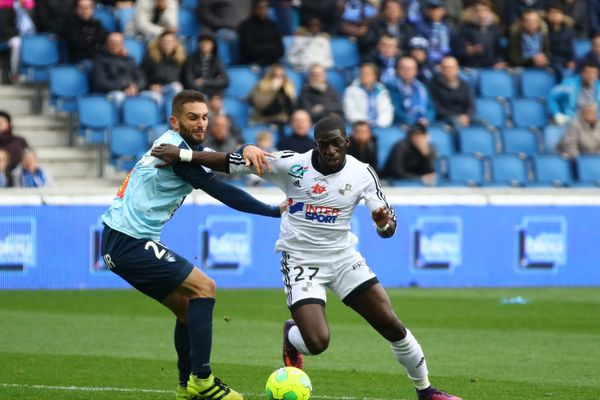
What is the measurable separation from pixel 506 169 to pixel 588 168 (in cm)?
141

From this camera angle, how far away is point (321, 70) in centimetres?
1966

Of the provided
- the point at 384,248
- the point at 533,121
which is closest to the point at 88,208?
the point at 384,248

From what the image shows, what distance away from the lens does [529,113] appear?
21.8m

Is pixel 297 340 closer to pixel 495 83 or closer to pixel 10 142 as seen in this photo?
pixel 10 142

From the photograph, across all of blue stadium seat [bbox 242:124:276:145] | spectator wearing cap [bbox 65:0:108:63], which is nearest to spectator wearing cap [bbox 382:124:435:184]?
blue stadium seat [bbox 242:124:276:145]

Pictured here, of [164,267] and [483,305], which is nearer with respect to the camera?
[164,267]

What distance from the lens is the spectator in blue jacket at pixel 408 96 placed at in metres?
20.3

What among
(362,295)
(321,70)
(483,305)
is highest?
(321,70)

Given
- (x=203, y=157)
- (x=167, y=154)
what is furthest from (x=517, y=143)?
(x=167, y=154)

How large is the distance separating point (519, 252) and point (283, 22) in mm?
6049

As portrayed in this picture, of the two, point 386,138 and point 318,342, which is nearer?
point 318,342

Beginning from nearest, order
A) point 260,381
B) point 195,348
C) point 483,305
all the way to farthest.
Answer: point 195,348 → point 260,381 → point 483,305

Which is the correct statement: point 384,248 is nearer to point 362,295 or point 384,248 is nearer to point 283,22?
point 283,22

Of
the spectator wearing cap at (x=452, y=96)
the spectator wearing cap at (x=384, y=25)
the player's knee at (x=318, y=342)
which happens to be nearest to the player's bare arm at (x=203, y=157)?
the player's knee at (x=318, y=342)
